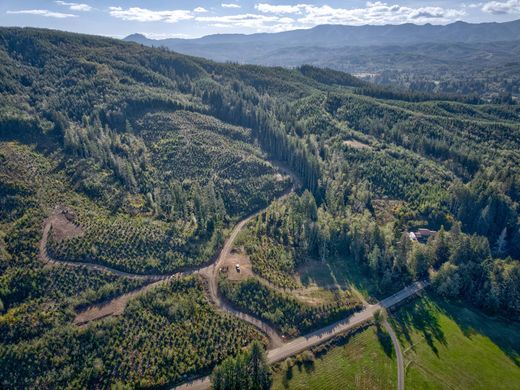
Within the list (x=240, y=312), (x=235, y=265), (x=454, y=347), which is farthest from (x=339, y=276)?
(x=240, y=312)

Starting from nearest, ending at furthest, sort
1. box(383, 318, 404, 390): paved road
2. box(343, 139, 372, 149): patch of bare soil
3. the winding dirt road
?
box(383, 318, 404, 390): paved road
the winding dirt road
box(343, 139, 372, 149): patch of bare soil

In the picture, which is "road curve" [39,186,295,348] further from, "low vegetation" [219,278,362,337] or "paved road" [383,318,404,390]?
"paved road" [383,318,404,390]

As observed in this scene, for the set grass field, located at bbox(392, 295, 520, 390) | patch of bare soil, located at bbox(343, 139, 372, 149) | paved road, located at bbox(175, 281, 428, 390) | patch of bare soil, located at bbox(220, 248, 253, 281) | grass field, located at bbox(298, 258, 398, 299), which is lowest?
grass field, located at bbox(392, 295, 520, 390)

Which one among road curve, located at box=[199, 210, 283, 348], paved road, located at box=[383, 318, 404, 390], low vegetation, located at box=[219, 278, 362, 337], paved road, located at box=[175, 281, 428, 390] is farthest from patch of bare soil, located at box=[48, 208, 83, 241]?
paved road, located at box=[383, 318, 404, 390]

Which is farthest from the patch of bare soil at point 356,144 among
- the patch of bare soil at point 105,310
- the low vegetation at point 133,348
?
the patch of bare soil at point 105,310

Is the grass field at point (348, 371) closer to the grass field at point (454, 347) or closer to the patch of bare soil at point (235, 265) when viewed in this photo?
the grass field at point (454, 347)
